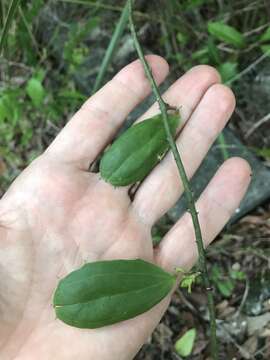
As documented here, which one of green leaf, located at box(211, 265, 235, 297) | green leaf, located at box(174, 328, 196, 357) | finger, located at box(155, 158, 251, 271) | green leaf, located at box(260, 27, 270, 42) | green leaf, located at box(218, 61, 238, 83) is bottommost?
green leaf, located at box(174, 328, 196, 357)

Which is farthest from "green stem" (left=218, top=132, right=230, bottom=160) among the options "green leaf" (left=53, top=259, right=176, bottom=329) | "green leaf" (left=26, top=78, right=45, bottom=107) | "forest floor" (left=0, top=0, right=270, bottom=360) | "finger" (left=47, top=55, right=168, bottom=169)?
"green leaf" (left=53, top=259, right=176, bottom=329)

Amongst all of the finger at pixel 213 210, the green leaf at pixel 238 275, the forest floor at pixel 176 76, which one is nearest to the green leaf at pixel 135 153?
the finger at pixel 213 210

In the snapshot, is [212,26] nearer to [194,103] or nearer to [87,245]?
[194,103]

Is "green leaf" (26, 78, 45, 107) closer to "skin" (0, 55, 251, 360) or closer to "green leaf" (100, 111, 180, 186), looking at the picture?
"skin" (0, 55, 251, 360)

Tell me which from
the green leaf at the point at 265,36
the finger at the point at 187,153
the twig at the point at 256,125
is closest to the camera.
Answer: the finger at the point at 187,153

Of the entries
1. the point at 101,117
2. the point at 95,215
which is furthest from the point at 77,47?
the point at 95,215

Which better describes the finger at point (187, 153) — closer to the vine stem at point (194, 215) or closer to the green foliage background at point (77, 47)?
the vine stem at point (194, 215)

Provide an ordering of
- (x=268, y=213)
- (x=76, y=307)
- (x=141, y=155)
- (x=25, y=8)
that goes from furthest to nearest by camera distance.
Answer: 1. (x=268, y=213)
2. (x=25, y=8)
3. (x=141, y=155)
4. (x=76, y=307)

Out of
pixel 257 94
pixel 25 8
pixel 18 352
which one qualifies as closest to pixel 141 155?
pixel 18 352
